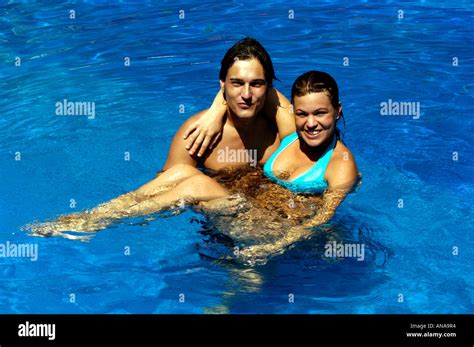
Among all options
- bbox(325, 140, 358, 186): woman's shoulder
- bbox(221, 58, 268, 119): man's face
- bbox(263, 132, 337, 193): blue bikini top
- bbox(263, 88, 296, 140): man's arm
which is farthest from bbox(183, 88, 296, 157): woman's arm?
bbox(325, 140, 358, 186): woman's shoulder

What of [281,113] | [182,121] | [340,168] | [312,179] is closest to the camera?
[340,168]

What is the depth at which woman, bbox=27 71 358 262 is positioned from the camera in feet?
17.0

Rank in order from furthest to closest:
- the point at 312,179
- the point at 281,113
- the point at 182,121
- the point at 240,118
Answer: the point at 182,121
the point at 281,113
the point at 240,118
the point at 312,179

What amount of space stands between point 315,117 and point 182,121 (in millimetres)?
2874

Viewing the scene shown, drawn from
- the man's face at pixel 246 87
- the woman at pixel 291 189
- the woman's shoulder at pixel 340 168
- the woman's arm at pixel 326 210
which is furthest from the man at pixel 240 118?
the woman's arm at pixel 326 210

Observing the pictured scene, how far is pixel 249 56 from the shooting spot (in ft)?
17.9

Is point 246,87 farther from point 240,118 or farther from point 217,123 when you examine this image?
point 217,123

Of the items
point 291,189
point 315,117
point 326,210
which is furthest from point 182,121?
point 326,210

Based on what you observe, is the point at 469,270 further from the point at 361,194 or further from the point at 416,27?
the point at 416,27

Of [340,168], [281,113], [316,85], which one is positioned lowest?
[340,168]

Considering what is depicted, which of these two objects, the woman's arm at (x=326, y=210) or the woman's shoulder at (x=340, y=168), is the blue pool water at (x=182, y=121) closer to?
the woman's arm at (x=326, y=210)

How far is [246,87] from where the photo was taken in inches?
215

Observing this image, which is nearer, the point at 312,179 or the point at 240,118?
the point at 312,179

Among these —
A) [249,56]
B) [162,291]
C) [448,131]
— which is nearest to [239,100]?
[249,56]
